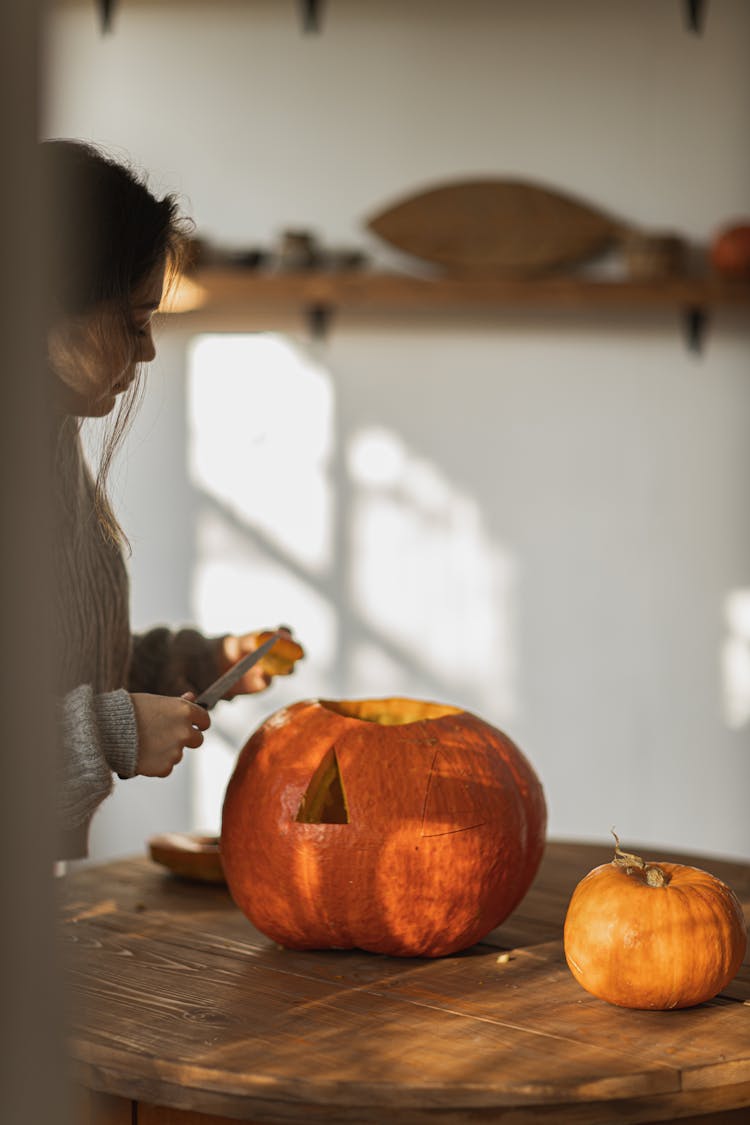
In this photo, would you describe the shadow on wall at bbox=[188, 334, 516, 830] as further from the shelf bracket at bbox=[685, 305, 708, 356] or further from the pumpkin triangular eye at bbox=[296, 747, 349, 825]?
the pumpkin triangular eye at bbox=[296, 747, 349, 825]

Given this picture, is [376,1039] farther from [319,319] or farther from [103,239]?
[319,319]

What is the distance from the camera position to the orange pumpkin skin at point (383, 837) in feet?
3.27

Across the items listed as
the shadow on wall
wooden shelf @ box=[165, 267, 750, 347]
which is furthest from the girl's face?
the shadow on wall

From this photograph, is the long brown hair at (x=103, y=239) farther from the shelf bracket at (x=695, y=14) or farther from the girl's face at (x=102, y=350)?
the shelf bracket at (x=695, y=14)

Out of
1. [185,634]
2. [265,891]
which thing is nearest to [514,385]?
[185,634]

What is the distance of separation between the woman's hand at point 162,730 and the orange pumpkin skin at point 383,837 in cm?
6

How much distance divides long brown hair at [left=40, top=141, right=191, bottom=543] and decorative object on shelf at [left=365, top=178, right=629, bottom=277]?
1.67m

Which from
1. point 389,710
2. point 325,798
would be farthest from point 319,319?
point 325,798

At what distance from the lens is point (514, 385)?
2.85 metres

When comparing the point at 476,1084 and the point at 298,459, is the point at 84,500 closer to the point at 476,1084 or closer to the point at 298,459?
the point at 476,1084

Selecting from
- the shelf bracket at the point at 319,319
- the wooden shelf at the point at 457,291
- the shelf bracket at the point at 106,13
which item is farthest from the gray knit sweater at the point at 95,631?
the shelf bracket at the point at 106,13

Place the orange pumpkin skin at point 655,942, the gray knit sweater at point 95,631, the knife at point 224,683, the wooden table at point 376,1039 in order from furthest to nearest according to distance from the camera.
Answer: the gray knit sweater at point 95,631
the knife at point 224,683
the orange pumpkin skin at point 655,942
the wooden table at point 376,1039

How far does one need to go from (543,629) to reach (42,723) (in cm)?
265

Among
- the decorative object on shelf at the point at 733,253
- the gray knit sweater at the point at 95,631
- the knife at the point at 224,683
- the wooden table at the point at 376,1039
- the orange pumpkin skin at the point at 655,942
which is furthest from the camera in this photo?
the decorative object on shelf at the point at 733,253
